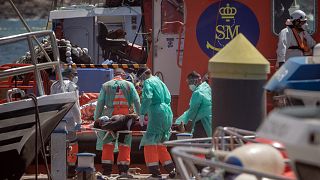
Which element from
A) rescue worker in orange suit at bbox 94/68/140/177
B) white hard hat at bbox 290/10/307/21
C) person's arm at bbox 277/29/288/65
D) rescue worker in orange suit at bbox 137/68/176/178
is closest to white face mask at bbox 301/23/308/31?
white hard hat at bbox 290/10/307/21

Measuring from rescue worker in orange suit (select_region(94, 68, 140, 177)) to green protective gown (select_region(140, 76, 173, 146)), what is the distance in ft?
0.88

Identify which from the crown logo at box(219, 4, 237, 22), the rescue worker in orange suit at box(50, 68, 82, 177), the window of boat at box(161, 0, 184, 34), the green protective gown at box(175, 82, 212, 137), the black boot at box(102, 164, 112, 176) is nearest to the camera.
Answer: the green protective gown at box(175, 82, 212, 137)

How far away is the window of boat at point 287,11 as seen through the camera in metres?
12.1

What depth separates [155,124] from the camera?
1172 cm

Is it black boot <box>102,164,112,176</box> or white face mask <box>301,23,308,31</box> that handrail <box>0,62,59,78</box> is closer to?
black boot <box>102,164,112,176</box>

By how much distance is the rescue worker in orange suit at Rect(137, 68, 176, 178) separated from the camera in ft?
38.2

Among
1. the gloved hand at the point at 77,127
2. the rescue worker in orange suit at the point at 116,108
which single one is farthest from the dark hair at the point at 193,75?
the gloved hand at the point at 77,127

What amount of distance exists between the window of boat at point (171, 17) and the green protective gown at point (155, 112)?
85.4 inches

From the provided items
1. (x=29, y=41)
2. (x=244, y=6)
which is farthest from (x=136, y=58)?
(x=29, y=41)

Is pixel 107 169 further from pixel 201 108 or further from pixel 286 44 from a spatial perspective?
pixel 286 44

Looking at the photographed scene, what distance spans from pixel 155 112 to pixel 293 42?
203cm

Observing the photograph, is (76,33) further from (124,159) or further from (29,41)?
(29,41)

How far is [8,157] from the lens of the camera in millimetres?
9320

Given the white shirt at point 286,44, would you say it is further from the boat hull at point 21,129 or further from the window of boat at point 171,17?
the boat hull at point 21,129
